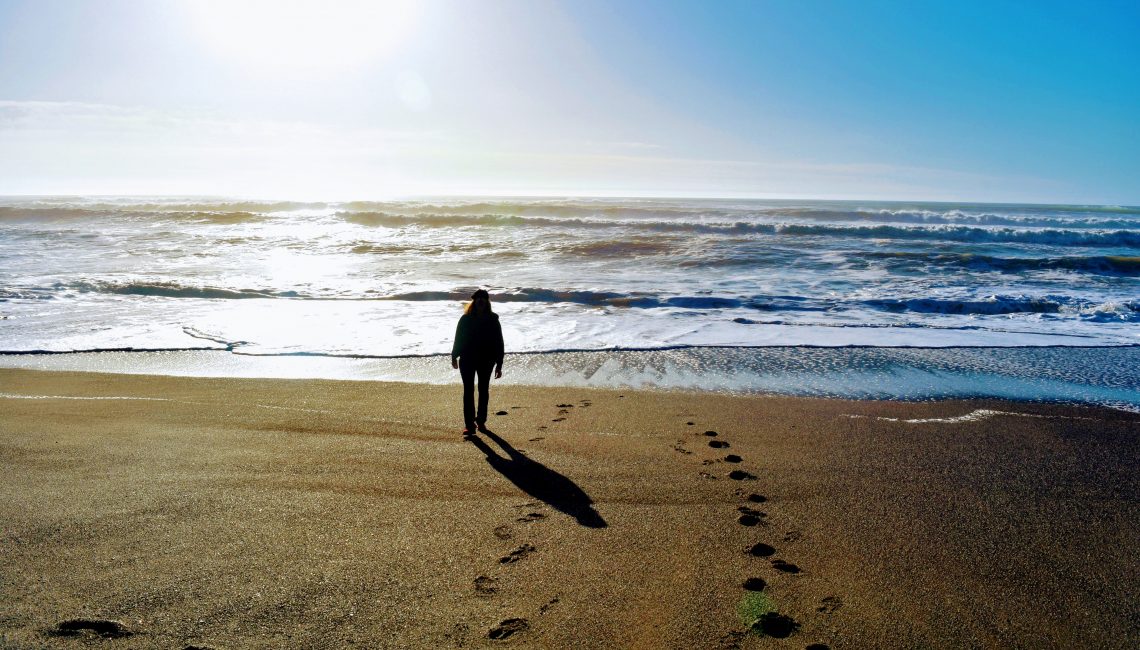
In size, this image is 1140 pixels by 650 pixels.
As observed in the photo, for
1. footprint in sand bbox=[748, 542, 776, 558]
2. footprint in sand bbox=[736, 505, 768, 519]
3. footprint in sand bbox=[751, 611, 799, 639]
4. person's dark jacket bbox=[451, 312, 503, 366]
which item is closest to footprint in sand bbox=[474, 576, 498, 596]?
footprint in sand bbox=[751, 611, 799, 639]

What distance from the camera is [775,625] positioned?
306 cm

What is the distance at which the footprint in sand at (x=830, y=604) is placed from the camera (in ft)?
10.5

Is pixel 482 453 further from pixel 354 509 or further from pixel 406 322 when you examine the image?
pixel 406 322

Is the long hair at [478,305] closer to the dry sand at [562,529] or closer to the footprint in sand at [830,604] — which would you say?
the dry sand at [562,529]

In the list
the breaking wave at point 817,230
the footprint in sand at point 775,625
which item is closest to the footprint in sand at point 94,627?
the footprint in sand at point 775,625

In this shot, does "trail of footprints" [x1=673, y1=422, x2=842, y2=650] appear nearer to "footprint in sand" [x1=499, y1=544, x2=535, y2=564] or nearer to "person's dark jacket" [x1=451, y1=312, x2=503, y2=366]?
"footprint in sand" [x1=499, y1=544, x2=535, y2=564]

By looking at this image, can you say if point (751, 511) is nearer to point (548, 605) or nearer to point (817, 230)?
point (548, 605)

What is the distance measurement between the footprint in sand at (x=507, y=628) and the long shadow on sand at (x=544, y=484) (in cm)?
109

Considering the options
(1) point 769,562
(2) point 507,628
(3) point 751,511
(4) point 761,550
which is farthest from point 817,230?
(2) point 507,628

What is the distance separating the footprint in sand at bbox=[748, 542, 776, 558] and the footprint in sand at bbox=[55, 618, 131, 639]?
285cm

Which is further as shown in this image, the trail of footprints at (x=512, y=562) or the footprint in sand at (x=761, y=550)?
the footprint in sand at (x=761, y=550)

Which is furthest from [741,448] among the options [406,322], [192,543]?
[406,322]

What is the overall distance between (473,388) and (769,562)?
322 centimetres

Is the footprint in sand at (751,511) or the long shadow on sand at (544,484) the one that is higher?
the footprint in sand at (751,511)
